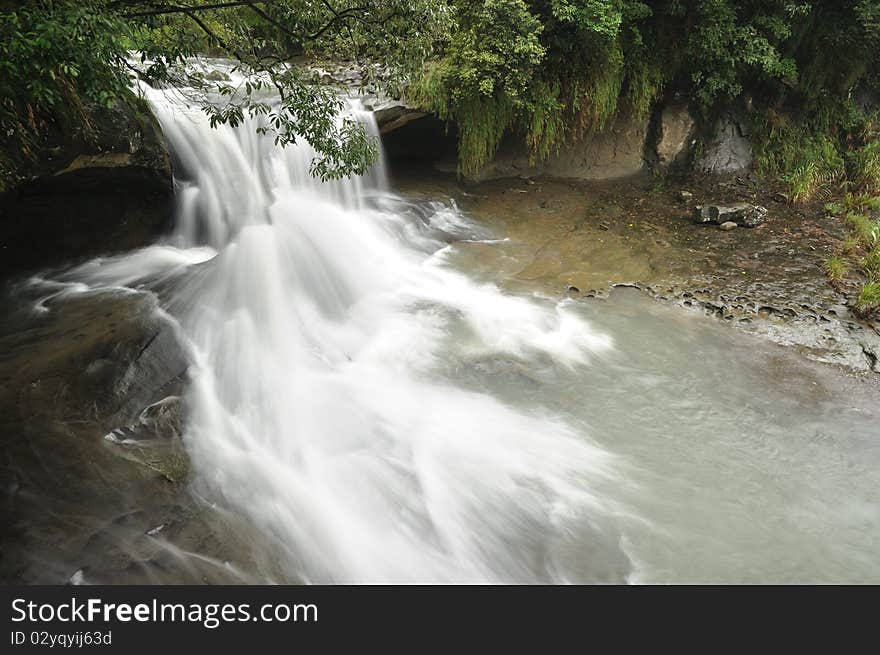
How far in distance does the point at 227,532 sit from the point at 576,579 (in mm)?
2453

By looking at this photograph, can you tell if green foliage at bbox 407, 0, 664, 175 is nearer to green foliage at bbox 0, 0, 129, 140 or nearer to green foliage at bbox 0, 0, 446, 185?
green foliage at bbox 0, 0, 446, 185

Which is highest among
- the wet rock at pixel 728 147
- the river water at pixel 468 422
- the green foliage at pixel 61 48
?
the green foliage at pixel 61 48

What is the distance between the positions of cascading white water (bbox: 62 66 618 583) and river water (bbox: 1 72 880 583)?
0.07 ft

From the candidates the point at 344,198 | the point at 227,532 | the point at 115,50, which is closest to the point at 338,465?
the point at 227,532

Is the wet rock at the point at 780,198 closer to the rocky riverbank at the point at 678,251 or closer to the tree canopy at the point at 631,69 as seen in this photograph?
the rocky riverbank at the point at 678,251

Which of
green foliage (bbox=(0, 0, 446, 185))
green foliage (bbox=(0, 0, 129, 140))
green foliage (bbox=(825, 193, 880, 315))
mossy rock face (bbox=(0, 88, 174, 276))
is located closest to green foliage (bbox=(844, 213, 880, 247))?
green foliage (bbox=(825, 193, 880, 315))

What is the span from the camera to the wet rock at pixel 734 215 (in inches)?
338

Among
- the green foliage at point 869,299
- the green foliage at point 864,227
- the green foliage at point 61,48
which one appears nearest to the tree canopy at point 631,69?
the green foliage at point 864,227

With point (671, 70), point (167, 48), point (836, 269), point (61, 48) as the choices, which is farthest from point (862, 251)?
point (61, 48)

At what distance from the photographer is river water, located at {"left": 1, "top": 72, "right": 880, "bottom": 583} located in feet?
12.7

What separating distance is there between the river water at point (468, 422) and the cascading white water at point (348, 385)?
0.9 inches

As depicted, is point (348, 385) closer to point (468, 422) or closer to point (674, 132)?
point (468, 422)

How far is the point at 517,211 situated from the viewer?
944cm
